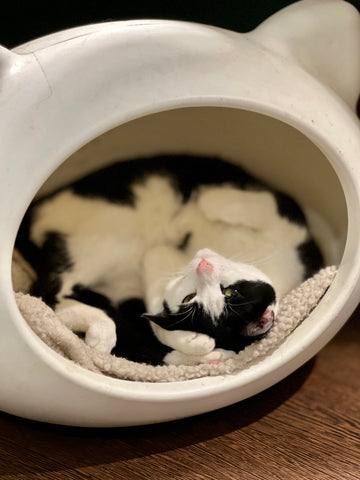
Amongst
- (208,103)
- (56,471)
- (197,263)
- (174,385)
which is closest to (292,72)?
(208,103)

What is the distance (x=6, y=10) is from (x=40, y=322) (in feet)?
2.86

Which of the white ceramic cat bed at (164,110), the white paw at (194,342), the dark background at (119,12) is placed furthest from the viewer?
the dark background at (119,12)

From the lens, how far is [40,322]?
1068 mm

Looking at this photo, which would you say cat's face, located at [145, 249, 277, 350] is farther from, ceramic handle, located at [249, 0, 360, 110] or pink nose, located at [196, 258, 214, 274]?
ceramic handle, located at [249, 0, 360, 110]

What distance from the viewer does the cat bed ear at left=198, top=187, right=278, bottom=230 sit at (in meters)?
1.44

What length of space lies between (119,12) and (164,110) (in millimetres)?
515

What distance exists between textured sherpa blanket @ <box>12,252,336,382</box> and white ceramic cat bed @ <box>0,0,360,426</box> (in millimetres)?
12

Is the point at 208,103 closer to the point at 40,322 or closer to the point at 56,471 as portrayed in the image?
the point at 40,322

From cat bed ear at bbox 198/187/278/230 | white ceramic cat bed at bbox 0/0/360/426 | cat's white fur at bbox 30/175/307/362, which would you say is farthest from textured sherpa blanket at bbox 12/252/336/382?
cat bed ear at bbox 198/187/278/230

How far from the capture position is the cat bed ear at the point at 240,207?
144cm

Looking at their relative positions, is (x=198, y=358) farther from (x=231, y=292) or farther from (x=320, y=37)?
(x=320, y=37)

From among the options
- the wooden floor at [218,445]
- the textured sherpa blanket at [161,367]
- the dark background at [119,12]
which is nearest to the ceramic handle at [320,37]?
the dark background at [119,12]

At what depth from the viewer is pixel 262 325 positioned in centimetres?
117

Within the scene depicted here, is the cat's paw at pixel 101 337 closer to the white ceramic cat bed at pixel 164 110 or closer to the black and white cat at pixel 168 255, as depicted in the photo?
the black and white cat at pixel 168 255
